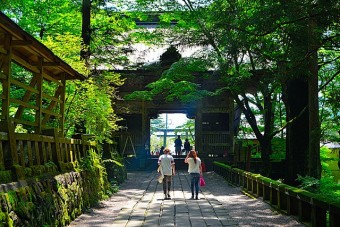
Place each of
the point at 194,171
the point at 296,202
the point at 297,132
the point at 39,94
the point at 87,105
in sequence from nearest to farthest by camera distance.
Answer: the point at 39,94 < the point at 296,202 < the point at 87,105 < the point at 194,171 < the point at 297,132

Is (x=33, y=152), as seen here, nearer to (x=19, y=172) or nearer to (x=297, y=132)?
(x=19, y=172)

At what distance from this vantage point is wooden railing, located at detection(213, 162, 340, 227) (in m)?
8.14

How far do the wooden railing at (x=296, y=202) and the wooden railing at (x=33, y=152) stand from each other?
516cm

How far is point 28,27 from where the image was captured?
2127 cm

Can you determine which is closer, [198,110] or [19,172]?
[19,172]

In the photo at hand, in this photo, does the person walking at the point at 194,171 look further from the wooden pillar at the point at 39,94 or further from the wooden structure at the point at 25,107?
the wooden pillar at the point at 39,94

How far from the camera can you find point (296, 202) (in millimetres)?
10805

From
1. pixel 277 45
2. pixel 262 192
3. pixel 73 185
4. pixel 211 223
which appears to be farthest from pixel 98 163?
pixel 277 45

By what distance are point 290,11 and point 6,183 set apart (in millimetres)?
5104

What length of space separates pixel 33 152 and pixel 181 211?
4.46 meters

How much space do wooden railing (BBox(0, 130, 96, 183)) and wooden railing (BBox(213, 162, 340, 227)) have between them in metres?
5.16

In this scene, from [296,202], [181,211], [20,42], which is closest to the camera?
[20,42]

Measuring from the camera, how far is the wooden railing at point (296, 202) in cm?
814

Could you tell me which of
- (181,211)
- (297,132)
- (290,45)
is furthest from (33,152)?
(297,132)
